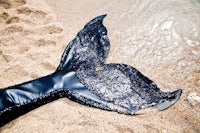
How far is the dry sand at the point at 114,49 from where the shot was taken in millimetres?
1993

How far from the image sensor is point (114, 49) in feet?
9.02

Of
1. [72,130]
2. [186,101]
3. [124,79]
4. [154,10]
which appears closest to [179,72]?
[186,101]

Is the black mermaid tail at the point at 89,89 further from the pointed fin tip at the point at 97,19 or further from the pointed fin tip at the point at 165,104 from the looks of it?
the pointed fin tip at the point at 97,19

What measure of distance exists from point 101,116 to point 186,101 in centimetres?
79

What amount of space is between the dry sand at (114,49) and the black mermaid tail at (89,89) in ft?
0.24

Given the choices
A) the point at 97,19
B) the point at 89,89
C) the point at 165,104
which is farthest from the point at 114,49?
the point at 165,104

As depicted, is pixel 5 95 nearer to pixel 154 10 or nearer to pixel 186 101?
pixel 186 101

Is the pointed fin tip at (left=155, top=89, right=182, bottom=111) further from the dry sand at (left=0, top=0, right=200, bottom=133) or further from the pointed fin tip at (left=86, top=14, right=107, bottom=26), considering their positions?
the pointed fin tip at (left=86, top=14, right=107, bottom=26)

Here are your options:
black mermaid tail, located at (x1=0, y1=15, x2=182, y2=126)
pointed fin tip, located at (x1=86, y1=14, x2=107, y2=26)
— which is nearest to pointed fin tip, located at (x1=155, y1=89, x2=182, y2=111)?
black mermaid tail, located at (x1=0, y1=15, x2=182, y2=126)

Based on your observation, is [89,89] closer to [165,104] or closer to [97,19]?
[165,104]

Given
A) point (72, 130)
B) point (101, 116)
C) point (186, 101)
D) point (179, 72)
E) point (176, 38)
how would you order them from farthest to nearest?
point (176, 38)
point (179, 72)
point (186, 101)
point (101, 116)
point (72, 130)

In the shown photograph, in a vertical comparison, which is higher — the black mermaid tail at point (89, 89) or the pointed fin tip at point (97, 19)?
the pointed fin tip at point (97, 19)

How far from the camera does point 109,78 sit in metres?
2.25

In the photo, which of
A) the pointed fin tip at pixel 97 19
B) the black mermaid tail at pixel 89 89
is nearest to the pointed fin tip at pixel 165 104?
the black mermaid tail at pixel 89 89
